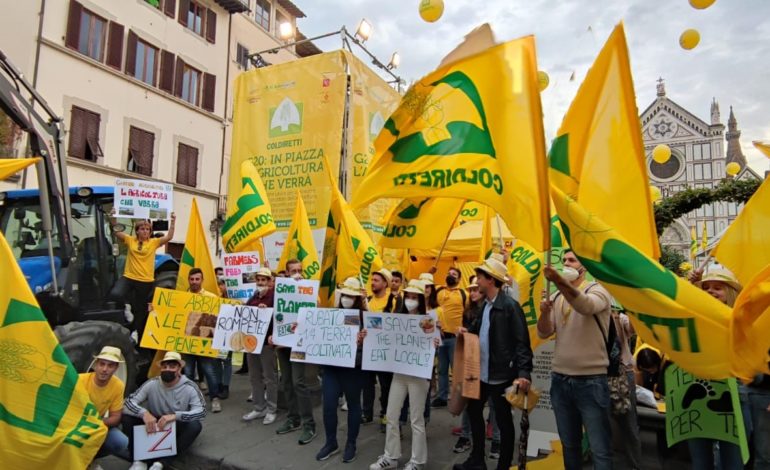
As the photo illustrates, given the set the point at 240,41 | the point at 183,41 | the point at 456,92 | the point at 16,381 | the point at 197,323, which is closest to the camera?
the point at 16,381

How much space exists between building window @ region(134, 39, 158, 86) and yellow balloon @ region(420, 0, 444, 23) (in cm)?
1542

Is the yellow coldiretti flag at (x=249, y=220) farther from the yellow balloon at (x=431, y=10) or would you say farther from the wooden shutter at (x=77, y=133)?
the wooden shutter at (x=77, y=133)

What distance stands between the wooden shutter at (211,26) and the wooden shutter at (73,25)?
20.6 ft

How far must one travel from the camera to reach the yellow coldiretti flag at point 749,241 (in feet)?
14.2

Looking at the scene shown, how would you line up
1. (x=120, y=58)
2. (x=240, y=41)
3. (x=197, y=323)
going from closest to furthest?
(x=197, y=323) < (x=120, y=58) < (x=240, y=41)

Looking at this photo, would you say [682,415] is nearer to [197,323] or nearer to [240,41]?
[197,323]

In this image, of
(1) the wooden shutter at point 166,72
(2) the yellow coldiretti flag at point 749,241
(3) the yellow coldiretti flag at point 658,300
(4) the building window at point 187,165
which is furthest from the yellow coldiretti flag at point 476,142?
(1) the wooden shutter at point 166,72

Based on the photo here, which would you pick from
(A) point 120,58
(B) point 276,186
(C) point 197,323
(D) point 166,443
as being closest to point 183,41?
(A) point 120,58

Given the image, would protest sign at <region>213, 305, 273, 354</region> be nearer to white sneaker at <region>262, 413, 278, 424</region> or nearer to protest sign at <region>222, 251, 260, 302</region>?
white sneaker at <region>262, 413, 278, 424</region>

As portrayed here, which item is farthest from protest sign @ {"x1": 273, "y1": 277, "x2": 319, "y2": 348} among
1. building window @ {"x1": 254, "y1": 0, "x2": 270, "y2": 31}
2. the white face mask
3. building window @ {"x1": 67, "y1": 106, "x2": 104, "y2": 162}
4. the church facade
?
the church facade

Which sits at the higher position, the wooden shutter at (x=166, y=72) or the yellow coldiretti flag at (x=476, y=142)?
the wooden shutter at (x=166, y=72)

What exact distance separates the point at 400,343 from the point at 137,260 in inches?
161

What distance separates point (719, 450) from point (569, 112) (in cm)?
266

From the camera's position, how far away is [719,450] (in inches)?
144
